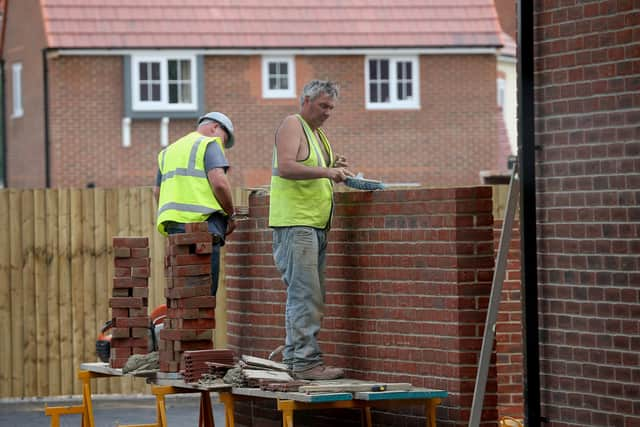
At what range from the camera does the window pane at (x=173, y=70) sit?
40.6 m

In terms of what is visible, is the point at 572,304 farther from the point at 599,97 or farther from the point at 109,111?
the point at 109,111

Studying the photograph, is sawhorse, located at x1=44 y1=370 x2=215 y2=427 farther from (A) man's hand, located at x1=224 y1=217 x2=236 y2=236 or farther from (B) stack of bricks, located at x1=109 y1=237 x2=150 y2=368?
(A) man's hand, located at x1=224 y1=217 x2=236 y2=236

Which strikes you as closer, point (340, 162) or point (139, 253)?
point (340, 162)

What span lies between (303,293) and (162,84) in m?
31.8

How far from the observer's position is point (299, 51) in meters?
40.7

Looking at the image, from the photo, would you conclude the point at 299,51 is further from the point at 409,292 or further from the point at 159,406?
the point at 409,292

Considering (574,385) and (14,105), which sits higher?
(14,105)

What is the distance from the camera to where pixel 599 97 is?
7.70 m

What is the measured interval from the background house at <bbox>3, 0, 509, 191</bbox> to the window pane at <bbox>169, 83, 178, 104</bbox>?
0.12 feet

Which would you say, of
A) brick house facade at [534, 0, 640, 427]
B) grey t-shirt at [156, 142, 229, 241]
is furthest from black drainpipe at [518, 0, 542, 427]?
grey t-shirt at [156, 142, 229, 241]

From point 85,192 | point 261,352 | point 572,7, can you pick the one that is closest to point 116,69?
point 85,192

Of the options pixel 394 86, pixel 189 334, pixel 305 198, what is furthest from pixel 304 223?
pixel 394 86

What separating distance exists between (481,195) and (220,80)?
32.3 m

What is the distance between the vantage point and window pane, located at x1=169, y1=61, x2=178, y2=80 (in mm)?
40562
